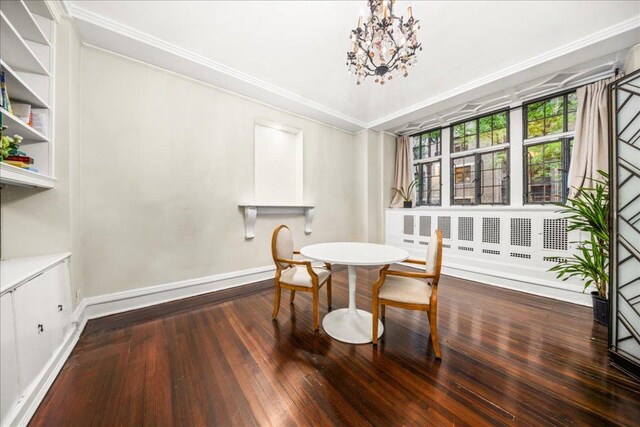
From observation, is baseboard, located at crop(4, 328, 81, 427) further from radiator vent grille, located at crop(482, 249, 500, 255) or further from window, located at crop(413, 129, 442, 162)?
window, located at crop(413, 129, 442, 162)

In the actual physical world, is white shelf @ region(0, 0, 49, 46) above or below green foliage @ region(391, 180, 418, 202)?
above

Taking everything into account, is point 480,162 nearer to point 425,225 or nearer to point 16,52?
point 425,225

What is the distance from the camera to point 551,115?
3176 mm

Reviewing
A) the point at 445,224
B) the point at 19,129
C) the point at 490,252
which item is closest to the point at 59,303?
the point at 19,129

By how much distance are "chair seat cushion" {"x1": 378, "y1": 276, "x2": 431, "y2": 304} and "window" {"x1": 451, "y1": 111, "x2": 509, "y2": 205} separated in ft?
9.03

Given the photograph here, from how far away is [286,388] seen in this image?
138 cm

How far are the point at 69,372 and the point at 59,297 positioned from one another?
51cm

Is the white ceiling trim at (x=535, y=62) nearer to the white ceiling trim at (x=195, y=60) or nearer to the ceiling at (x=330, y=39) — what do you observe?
the ceiling at (x=330, y=39)

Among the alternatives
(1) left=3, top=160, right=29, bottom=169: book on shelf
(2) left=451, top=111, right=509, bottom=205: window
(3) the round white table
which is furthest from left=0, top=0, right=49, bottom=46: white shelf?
(2) left=451, top=111, right=509, bottom=205: window

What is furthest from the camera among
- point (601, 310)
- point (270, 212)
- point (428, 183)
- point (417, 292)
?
point (428, 183)

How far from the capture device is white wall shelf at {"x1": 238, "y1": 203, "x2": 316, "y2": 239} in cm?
322

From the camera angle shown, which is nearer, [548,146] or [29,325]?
[29,325]

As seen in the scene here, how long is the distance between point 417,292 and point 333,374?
0.86 meters

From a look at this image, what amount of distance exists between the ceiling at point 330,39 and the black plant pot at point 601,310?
2.48 metres
